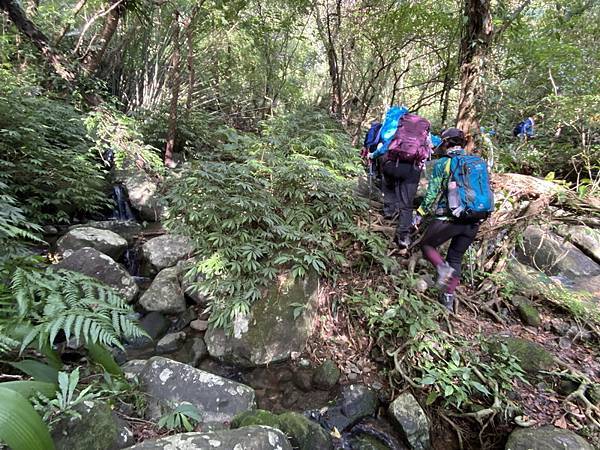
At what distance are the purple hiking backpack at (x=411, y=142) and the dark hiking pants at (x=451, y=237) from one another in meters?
1.00

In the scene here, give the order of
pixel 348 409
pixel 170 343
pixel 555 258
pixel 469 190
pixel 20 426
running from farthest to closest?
1. pixel 555 258
2. pixel 170 343
3. pixel 469 190
4. pixel 348 409
5. pixel 20 426

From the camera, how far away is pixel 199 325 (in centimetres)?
439

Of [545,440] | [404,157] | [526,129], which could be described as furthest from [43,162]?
[526,129]

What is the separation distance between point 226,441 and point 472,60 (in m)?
5.38

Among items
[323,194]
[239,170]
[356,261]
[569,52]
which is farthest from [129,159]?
[569,52]

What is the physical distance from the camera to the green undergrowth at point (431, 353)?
3191mm

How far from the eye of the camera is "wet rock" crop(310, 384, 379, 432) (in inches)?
130

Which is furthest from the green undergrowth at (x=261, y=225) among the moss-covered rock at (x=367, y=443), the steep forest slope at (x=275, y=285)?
the moss-covered rock at (x=367, y=443)

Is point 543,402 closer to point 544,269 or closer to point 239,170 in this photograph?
point 544,269

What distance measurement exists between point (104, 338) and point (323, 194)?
A: 3165 millimetres

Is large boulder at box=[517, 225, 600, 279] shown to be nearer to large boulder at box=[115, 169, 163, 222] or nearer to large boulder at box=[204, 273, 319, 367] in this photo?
large boulder at box=[204, 273, 319, 367]

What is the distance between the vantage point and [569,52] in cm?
752

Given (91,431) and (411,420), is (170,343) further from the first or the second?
(411,420)

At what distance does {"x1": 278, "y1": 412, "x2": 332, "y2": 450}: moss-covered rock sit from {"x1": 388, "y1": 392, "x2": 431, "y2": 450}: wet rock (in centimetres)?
74
